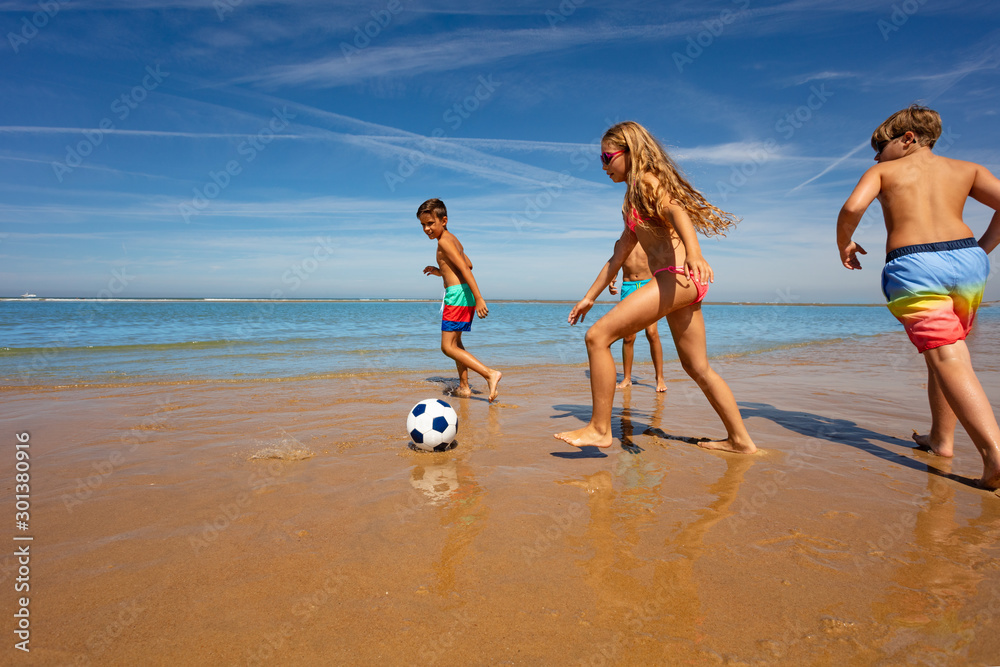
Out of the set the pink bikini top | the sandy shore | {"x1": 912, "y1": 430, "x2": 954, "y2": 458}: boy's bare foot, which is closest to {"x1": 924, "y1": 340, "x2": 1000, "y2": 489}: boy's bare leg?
the sandy shore

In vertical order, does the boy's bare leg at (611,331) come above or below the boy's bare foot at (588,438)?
above

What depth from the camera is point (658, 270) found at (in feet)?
11.8

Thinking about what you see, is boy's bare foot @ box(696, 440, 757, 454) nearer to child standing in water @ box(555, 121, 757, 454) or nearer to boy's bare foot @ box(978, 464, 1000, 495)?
child standing in water @ box(555, 121, 757, 454)

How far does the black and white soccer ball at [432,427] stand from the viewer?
3783 millimetres

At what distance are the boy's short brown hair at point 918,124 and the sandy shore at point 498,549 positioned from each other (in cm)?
215

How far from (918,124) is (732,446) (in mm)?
2436

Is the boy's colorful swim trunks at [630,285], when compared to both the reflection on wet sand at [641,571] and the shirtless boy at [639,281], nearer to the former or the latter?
the shirtless boy at [639,281]

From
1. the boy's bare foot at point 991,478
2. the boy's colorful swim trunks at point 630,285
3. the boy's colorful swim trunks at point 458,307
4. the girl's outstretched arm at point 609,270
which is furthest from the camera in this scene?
the boy's colorful swim trunks at point 630,285

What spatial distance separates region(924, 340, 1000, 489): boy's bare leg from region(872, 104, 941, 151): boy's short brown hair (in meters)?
1.34

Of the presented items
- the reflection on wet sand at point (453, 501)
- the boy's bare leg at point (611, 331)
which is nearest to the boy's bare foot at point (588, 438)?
the boy's bare leg at point (611, 331)

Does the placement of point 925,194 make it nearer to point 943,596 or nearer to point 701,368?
point 701,368

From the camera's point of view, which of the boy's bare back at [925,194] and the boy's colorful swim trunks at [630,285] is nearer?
the boy's bare back at [925,194]

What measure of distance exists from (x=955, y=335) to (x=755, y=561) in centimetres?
217

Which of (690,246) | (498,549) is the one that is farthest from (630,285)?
(498,549)
